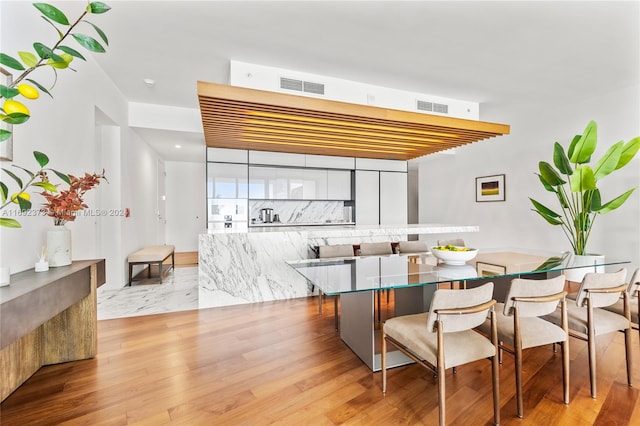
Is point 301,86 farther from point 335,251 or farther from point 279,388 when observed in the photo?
point 279,388

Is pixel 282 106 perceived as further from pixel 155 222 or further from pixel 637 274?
pixel 155 222

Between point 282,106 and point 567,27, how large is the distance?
2.68 metres

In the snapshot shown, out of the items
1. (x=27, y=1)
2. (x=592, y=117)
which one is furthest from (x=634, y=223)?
(x=27, y=1)

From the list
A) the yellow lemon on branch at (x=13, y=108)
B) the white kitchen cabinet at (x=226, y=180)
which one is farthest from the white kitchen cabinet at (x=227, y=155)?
the yellow lemon on branch at (x=13, y=108)

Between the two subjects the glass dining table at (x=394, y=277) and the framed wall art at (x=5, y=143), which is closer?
the framed wall art at (x=5, y=143)

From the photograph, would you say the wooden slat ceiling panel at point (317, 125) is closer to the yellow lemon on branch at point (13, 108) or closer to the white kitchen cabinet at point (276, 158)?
the white kitchen cabinet at point (276, 158)

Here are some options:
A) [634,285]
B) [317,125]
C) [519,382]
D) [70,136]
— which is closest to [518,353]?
[519,382]

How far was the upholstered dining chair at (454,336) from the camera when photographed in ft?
5.00

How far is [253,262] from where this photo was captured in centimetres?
371

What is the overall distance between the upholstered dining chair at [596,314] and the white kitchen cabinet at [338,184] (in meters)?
4.49

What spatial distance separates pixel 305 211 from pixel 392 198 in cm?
190

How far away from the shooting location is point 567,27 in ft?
9.04

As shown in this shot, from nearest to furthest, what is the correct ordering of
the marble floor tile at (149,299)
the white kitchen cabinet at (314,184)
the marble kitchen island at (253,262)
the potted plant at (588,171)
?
1. the potted plant at (588,171)
2. the marble floor tile at (149,299)
3. the marble kitchen island at (253,262)
4. the white kitchen cabinet at (314,184)

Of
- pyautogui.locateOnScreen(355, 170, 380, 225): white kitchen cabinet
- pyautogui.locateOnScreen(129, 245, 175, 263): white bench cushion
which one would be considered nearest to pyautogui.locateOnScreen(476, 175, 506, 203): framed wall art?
pyautogui.locateOnScreen(355, 170, 380, 225): white kitchen cabinet
